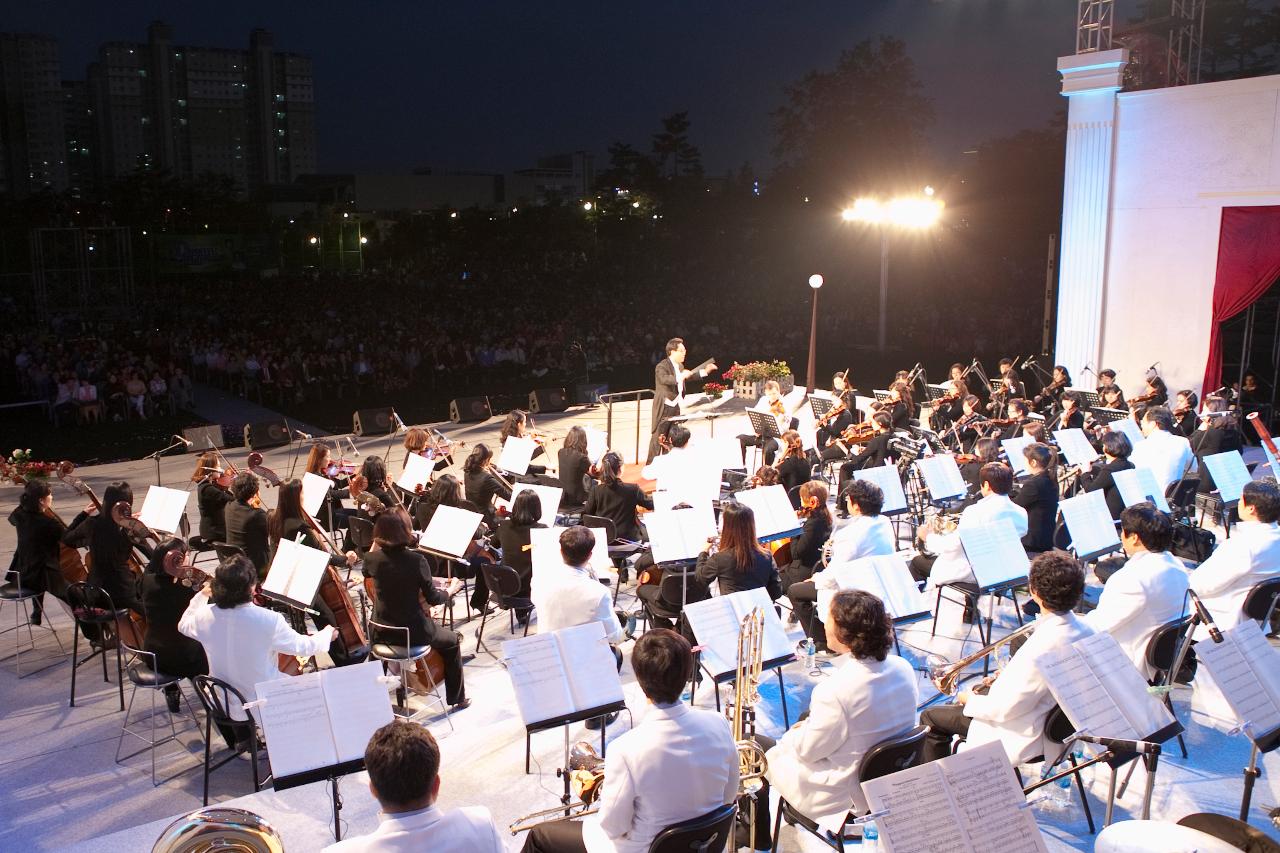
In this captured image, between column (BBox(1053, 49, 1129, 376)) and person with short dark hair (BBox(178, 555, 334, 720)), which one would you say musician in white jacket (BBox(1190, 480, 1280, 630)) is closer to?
person with short dark hair (BBox(178, 555, 334, 720))

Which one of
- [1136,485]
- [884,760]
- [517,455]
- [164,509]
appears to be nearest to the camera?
[884,760]

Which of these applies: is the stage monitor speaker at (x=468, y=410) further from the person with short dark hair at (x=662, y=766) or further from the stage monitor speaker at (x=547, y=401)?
the person with short dark hair at (x=662, y=766)

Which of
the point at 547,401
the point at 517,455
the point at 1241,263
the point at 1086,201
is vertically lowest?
the point at 547,401

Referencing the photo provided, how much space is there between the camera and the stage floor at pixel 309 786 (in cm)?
518

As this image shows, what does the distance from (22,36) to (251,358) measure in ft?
400

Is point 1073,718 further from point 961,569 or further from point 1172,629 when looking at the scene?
point 961,569

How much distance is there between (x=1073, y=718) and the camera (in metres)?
4.23

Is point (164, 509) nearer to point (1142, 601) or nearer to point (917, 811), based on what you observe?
point (917, 811)

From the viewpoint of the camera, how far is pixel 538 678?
189 inches

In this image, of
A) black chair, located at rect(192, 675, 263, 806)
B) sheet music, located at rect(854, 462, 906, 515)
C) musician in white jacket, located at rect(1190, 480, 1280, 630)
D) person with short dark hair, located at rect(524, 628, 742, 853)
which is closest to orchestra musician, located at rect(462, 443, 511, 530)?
sheet music, located at rect(854, 462, 906, 515)

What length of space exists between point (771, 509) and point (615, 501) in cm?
147

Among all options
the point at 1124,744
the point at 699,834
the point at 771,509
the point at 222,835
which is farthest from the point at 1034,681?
the point at 222,835

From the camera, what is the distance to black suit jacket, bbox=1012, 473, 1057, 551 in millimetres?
7977

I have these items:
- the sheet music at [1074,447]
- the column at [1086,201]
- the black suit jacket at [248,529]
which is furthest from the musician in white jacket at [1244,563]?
the column at [1086,201]
